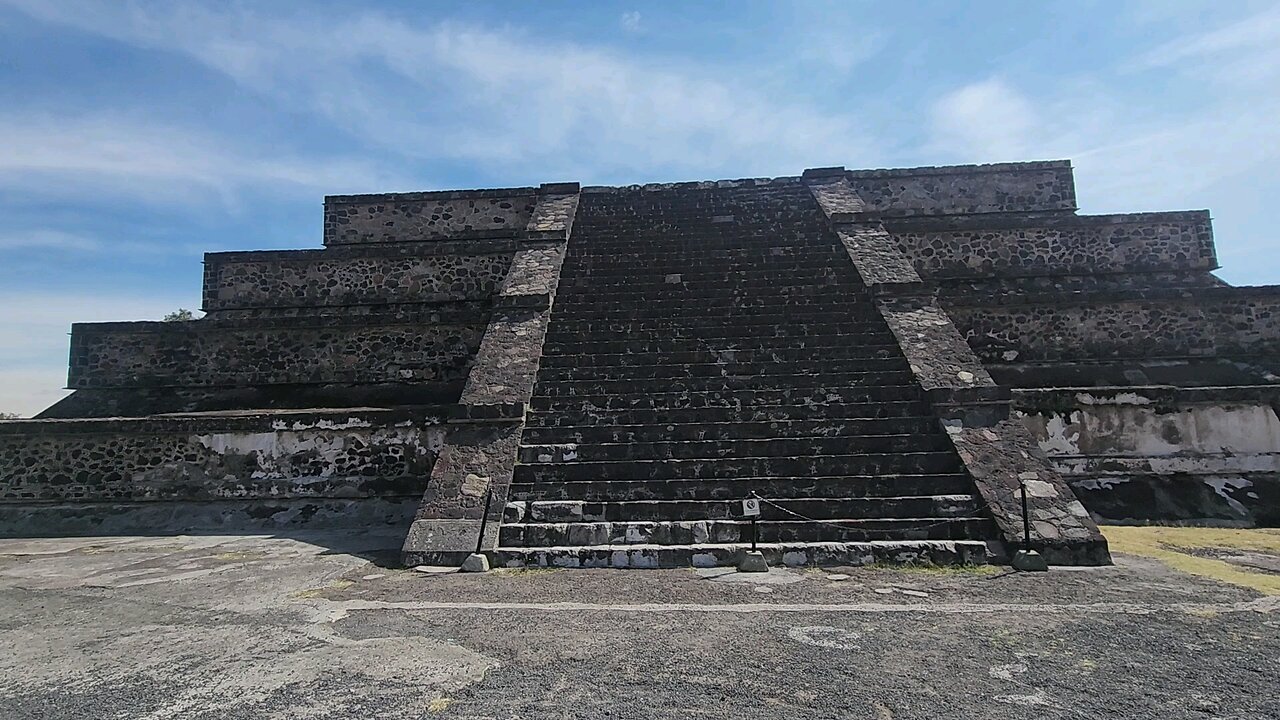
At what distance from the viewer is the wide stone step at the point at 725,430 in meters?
8.16

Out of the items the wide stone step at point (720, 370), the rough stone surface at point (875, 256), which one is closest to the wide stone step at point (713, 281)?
the rough stone surface at point (875, 256)

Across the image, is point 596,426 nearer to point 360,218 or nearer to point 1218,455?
point 1218,455

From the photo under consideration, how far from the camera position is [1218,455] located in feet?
29.2

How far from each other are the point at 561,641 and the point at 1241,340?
11.9 m

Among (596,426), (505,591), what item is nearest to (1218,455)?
(596,426)

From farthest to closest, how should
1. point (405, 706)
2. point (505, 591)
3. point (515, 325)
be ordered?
point (515, 325)
point (505, 591)
point (405, 706)

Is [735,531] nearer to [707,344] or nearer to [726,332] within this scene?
[707,344]

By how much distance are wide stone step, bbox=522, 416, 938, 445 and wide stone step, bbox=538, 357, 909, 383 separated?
1070mm

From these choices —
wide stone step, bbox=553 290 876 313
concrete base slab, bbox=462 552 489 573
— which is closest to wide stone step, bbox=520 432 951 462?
concrete base slab, bbox=462 552 489 573

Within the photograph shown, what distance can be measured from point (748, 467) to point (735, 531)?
3.39 feet

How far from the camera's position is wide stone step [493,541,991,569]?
6.38m

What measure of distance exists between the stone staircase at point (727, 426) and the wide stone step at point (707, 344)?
0.03 meters

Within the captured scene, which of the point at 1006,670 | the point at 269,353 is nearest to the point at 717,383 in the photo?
the point at 1006,670

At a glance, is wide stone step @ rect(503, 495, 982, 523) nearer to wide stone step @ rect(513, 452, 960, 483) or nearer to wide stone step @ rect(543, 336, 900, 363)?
wide stone step @ rect(513, 452, 960, 483)
